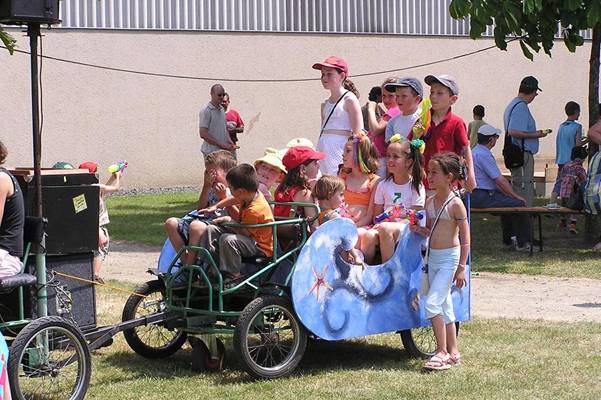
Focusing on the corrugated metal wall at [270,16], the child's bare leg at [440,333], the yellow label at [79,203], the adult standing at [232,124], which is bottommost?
the child's bare leg at [440,333]

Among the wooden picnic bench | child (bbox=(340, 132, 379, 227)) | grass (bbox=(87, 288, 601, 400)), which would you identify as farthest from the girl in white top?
the wooden picnic bench

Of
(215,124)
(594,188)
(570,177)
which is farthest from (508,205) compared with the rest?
(215,124)

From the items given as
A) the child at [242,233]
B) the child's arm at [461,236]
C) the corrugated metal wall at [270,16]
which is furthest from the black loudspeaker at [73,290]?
the corrugated metal wall at [270,16]

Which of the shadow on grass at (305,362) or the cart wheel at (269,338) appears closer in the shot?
the cart wheel at (269,338)

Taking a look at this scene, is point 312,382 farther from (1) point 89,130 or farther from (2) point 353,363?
(1) point 89,130

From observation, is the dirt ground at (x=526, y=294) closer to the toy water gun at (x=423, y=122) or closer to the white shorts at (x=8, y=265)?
the toy water gun at (x=423, y=122)

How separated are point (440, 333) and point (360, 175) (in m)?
1.36

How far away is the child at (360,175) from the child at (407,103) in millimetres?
730

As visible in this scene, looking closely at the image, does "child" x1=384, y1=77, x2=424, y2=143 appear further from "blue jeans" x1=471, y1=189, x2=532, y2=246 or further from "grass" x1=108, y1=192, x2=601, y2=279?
"blue jeans" x1=471, y1=189, x2=532, y2=246

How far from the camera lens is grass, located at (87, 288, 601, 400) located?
6.77m

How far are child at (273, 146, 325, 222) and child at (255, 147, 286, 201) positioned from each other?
101 mm

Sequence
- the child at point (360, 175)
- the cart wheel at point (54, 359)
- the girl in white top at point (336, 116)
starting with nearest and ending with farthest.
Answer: the cart wheel at point (54, 359), the child at point (360, 175), the girl in white top at point (336, 116)

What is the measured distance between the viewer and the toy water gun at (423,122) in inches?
334

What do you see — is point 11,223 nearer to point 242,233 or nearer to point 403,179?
point 242,233
